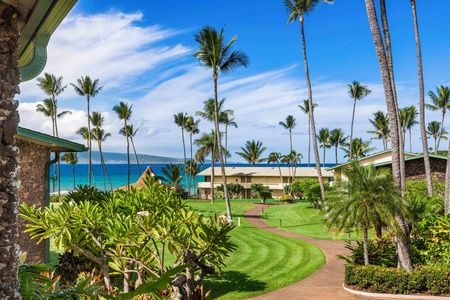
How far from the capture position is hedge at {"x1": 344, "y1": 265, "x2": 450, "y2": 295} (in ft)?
45.5

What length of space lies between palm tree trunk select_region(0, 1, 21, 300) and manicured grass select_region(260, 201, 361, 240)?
78.5ft

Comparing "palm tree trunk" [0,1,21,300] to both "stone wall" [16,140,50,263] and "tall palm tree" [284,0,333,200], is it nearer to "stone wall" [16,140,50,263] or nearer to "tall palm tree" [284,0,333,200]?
"stone wall" [16,140,50,263]

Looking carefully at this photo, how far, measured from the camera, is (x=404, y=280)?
14.1 m

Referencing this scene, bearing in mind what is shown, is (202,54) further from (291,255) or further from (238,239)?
(291,255)

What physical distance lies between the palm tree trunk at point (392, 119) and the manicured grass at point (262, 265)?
4217 mm

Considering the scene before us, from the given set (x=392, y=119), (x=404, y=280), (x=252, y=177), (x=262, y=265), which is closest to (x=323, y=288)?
(x=404, y=280)

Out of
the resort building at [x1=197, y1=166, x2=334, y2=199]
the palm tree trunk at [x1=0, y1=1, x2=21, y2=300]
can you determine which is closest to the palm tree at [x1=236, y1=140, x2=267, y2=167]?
the resort building at [x1=197, y1=166, x2=334, y2=199]

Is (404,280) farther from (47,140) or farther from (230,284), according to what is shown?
(47,140)

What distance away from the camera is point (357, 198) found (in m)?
14.8

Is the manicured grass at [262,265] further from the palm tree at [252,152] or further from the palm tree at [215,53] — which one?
the palm tree at [252,152]

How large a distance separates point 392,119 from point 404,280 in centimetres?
594

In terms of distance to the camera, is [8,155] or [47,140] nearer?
[8,155]

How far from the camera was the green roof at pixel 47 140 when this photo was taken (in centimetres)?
1052

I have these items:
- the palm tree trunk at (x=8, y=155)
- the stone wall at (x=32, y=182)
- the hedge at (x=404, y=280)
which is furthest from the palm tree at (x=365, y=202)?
the palm tree trunk at (x=8, y=155)
